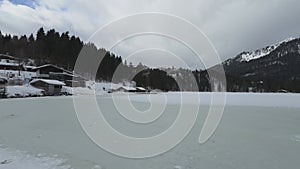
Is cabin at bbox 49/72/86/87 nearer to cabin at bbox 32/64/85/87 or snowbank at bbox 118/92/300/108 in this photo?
cabin at bbox 32/64/85/87

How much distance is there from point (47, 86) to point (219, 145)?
36844 mm

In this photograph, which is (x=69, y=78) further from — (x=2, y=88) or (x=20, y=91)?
(x=2, y=88)

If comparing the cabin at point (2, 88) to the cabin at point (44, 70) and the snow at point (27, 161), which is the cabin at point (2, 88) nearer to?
the cabin at point (44, 70)

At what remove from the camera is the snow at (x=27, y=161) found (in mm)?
4457

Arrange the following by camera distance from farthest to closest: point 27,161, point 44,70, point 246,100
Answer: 1. point 44,70
2. point 246,100
3. point 27,161

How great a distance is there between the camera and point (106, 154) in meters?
5.50

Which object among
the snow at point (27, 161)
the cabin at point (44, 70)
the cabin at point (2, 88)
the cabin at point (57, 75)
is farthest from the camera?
the cabin at point (57, 75)

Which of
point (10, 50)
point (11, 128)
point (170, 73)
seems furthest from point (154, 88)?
point (11, 128)

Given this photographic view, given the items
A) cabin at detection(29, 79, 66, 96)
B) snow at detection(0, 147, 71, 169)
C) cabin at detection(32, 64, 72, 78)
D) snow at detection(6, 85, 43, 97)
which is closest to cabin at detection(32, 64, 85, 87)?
cabin at detection(32, 64, 72, 78)

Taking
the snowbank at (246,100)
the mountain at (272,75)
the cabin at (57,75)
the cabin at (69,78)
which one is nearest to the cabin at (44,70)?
the cabin at (57,75)

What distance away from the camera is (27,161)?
15.6 feet

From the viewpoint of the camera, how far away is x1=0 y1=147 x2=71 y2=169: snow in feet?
14.6

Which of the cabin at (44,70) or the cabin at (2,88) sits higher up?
the cabin at (44,70)

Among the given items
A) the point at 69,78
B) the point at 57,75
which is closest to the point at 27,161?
the point at 57,75
